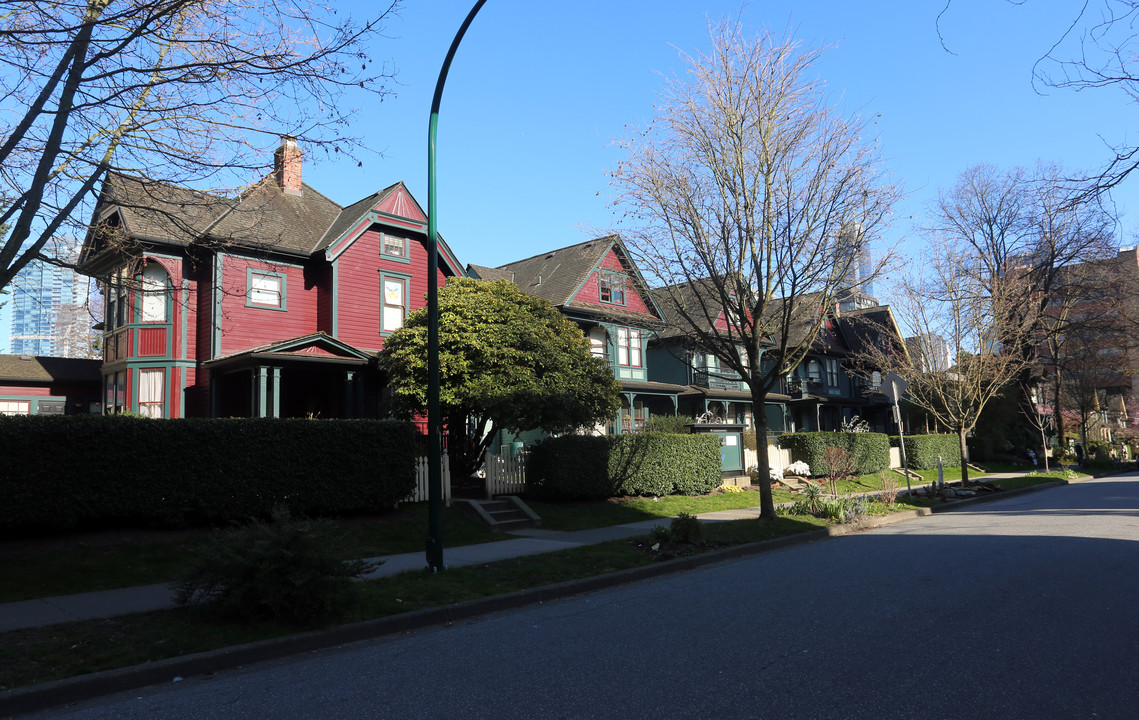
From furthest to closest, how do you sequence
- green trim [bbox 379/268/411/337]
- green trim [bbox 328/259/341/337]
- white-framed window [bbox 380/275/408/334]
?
white-framed window [bbox 380/275/408/334], green trim [bbox 379/268/411/337], green trim [bbox 328/259/341/337]

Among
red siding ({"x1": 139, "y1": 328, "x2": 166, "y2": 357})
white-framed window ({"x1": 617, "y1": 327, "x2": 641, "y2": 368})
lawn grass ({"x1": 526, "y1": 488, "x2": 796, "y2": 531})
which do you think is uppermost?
white-framed window ({"x1": 617, "y1": 327, "x2": 641, "y2": 368})

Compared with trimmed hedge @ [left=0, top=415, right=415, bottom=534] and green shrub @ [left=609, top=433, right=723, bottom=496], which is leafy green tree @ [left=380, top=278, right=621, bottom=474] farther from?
trimmed hedge @ [left=0, top=415, right=415, bottom=534]

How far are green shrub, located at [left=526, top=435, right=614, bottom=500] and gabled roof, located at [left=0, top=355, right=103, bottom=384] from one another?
16821 mm

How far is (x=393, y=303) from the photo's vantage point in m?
23.5

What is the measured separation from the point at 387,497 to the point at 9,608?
22.5ft

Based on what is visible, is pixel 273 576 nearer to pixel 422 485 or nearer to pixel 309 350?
pixel 422 485

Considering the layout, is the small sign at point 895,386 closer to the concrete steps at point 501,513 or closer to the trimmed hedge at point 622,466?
the trimmed hedge at point 622,466

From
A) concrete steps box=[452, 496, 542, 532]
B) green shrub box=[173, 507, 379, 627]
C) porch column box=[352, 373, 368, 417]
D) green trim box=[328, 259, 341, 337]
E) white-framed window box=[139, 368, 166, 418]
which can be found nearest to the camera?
green shrub box=[173, 507, 379, 627]

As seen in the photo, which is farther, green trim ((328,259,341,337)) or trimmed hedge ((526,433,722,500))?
green trim ((328,259,341,337))

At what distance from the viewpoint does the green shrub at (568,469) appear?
17.6 metres

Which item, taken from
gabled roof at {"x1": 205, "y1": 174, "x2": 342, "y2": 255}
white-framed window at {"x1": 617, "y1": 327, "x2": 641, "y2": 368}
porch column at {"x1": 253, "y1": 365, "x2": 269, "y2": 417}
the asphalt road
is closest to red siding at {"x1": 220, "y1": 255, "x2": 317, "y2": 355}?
gabled roof at {"x1": 205, "y1": 174, "x2": 342, "y2": 255}

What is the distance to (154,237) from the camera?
19.3 metres

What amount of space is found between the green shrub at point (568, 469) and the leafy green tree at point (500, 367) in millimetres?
486

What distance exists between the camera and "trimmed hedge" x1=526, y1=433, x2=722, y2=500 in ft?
58.2
